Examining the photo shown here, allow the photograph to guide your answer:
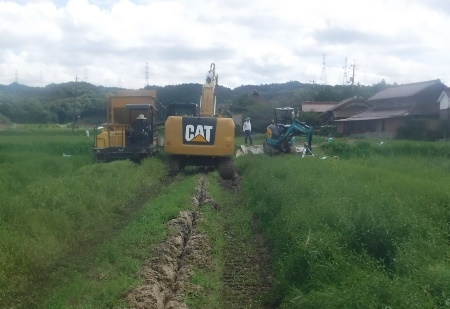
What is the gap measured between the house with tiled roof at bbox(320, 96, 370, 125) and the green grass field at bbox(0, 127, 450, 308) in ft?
106

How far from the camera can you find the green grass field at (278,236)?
647 cm

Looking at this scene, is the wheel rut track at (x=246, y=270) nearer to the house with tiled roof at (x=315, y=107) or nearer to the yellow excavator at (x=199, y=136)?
the yellow excavator at (x=199, y=136)

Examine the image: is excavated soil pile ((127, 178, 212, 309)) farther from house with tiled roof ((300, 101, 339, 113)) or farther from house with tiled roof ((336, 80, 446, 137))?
house with tiled roof ((300, 101, 339, 113))

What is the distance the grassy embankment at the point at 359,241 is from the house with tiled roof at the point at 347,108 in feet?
115

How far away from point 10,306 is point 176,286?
2.17 meters

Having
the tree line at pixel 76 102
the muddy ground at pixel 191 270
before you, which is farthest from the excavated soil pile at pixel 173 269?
the tree line at pixel 76 102

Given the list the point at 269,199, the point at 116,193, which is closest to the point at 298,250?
the point at 269,199

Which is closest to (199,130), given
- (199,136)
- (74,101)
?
(199,136)

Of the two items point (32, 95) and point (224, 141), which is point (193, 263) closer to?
point (224, 141)

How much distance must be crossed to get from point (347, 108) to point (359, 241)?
4132 centimetres

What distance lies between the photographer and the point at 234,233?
11.5 meters

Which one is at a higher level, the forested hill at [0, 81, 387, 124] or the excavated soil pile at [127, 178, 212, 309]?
the forested hill at [0, 81, 387, 124]

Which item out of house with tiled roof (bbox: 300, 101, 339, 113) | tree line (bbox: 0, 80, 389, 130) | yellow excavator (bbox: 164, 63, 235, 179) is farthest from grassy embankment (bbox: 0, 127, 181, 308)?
house with tiled roof (bbox: 300, 101, 339, 113)

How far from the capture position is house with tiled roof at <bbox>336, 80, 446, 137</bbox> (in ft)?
115
